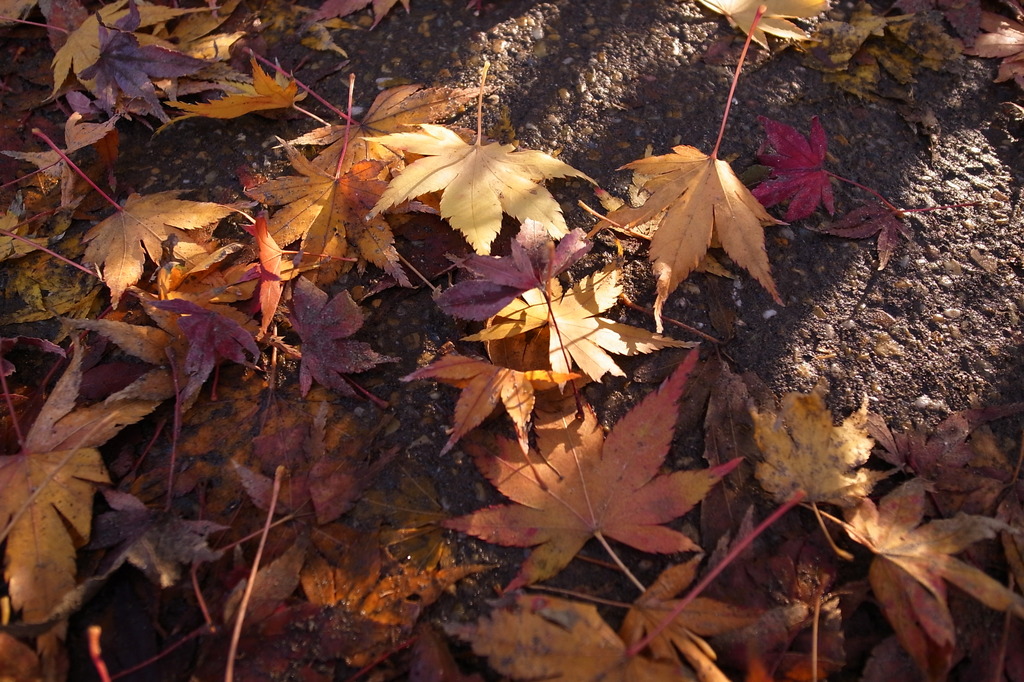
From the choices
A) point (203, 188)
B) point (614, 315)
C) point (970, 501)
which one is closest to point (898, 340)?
point (970, 501)

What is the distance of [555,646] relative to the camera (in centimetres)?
100

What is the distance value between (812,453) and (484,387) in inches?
24.6

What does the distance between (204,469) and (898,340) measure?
1458 millimetres

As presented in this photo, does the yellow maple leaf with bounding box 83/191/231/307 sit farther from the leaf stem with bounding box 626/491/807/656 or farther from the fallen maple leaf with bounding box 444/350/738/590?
the leaf stem with bounding box 626/491/807/656

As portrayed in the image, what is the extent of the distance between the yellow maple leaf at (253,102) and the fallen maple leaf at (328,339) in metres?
0.55

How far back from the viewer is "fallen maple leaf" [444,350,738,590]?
1.15m

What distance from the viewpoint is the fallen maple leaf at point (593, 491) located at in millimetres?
1150

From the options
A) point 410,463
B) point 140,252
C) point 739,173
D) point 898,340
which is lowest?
point 410,463

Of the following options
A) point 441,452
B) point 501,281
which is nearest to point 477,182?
point 501,281

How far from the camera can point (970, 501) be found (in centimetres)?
123

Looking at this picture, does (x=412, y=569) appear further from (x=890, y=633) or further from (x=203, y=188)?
(x=203, y=188)

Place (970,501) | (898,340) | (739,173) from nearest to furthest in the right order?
(970,501), (898,340), (739,173)

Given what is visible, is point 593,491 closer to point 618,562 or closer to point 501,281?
point 618,562

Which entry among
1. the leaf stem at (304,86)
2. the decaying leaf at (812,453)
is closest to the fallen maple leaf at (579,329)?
the decaying leaf at (812,453)
